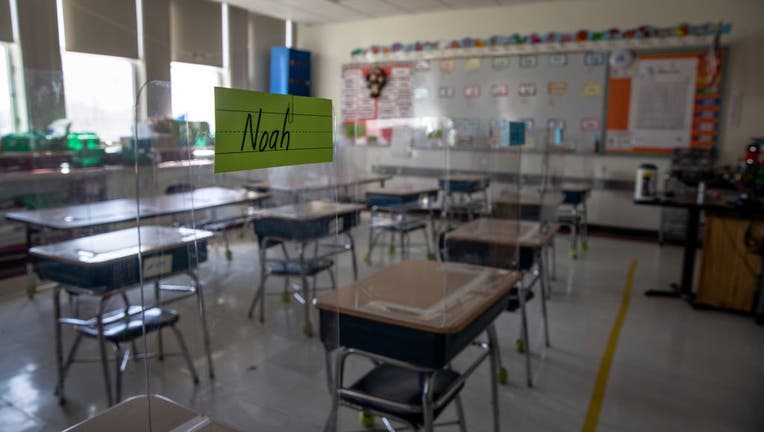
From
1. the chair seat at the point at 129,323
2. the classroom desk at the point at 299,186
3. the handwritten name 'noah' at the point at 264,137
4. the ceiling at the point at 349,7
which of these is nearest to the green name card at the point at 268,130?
the handwritten name 'noah' at the point at 264,137

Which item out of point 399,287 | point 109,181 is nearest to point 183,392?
point 399,287

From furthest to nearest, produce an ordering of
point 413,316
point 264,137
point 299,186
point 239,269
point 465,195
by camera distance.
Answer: point 465,195 → point 239,269 → point 299,186 → point 413,316 → point 264,137

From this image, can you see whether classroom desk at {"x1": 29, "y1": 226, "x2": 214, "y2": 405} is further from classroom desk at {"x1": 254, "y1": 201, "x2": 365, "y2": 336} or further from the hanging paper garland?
the hanging paper garland

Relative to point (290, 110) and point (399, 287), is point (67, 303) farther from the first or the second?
point (290, 110)

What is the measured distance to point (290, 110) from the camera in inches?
40.5

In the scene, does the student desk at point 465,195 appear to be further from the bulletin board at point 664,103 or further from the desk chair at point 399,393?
the bulletin board at point 664,103

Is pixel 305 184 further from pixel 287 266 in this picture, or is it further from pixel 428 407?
pixel 287 266

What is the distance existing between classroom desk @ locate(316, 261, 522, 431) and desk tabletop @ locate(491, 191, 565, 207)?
2.59ft

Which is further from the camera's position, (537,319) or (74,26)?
(537,319)

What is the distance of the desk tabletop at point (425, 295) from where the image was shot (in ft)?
5.00

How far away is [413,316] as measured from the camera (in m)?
1.55

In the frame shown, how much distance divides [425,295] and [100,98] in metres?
3.55

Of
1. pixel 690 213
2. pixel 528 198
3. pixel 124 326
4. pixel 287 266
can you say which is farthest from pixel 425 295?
pixel 690 213

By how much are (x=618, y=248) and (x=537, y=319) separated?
2.55 m
